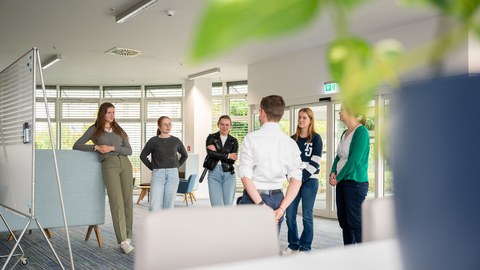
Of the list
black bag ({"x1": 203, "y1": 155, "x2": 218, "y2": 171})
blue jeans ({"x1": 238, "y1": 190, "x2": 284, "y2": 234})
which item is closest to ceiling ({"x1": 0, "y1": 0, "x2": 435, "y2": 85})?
black bag ({"x1": 203, "y1": 155, "x2": 218, "y2": 171})

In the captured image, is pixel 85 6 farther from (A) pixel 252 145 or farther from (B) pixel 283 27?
(B) pixel 283 27

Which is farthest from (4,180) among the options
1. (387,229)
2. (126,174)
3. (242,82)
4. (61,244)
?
(242,82)

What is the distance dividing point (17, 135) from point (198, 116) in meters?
8.32

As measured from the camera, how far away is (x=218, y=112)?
12.4m

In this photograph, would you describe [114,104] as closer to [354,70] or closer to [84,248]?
[84,248]

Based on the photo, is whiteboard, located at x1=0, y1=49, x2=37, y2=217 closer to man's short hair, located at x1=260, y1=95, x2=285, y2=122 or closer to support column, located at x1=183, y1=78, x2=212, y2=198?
man's short hair, located at x1=260, y1=95, x2=285, y2=122

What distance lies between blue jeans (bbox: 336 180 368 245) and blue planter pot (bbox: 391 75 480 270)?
3554 millimetres

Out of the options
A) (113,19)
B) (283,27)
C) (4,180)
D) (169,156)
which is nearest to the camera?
(283,27)

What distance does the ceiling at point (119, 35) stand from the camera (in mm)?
6289

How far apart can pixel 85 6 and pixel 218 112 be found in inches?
251

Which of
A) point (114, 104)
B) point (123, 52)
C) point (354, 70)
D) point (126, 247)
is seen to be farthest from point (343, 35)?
point (114, 104)

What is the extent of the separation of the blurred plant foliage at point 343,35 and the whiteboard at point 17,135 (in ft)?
10.7

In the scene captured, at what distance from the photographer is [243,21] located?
0.72 feet

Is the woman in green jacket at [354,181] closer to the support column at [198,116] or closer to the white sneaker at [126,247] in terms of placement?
the white sneaker at [126,247]
